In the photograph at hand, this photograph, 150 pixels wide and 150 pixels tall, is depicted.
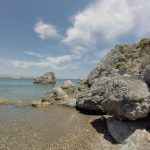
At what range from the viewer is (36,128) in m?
22.3

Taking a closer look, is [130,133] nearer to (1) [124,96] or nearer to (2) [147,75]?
(1) [124,96]

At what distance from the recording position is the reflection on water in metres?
17.9

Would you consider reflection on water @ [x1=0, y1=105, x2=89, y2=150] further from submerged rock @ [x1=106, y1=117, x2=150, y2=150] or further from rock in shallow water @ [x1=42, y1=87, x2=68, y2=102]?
rock in shallow water @ [x1=42, y1=87, x2=68, y2=102]

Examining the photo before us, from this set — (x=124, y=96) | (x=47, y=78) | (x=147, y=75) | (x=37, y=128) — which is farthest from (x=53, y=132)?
(x=47, y=78)

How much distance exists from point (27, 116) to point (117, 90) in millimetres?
13832

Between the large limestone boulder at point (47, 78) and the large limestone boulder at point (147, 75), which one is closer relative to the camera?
the large limestone boulder at point (147, 75)

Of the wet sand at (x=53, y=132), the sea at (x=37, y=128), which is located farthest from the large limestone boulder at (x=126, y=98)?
the sea at (x=37, y=128)

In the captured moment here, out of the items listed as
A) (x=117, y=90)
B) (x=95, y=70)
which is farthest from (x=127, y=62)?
(x=117, y=90)

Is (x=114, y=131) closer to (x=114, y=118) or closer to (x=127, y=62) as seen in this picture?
(x=114, y=118)

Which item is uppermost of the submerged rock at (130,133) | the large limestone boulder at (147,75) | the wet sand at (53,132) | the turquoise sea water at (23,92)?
the large limestone boulder at (147,75)

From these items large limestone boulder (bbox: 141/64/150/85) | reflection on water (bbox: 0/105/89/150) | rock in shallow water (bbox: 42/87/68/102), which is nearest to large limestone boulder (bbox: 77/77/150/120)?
large limestone boulder (bbox: 141/64/150/85)

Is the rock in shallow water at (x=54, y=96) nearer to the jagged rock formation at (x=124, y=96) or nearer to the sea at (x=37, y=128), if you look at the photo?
the sea at (x=37, y=128)

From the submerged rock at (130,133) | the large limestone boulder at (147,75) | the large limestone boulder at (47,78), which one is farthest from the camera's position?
the large limestone boulder at (47,78)

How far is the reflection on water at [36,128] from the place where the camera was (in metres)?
17.9
